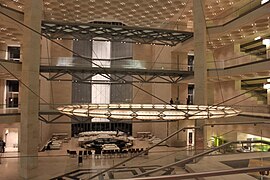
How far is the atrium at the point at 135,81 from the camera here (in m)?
10.0

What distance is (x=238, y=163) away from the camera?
8.29 m

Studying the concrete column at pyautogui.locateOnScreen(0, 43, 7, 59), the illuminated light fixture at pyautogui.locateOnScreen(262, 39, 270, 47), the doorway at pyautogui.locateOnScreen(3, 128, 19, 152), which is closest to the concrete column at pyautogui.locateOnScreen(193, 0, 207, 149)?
the illuminated light fixture at pyautogui.locateOnScreen(262, 39, 270, 47)

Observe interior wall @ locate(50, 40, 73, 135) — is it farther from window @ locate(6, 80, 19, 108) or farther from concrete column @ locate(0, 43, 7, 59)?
concrete column @ locate(0, 43, 7, 59)

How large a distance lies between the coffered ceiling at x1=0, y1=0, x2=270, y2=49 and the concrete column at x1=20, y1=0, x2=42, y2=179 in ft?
9.95

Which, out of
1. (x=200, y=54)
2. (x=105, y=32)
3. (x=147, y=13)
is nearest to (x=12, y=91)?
(x=105, y=32)

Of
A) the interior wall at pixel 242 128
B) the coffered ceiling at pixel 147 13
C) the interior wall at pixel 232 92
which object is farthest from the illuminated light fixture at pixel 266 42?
the interior wall at pixel 242 128

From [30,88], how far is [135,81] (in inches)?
229

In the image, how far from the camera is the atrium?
10.0 metres

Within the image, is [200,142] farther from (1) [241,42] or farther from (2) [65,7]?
(2) [65,7]

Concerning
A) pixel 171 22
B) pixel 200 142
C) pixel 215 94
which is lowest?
pixel 200 142

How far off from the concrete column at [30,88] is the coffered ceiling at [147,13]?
9.95 feet

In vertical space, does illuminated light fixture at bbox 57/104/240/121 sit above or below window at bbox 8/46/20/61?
below

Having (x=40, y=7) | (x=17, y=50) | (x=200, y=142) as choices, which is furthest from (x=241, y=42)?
(x=17, y=50)

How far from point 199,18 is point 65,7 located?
8.53 m
